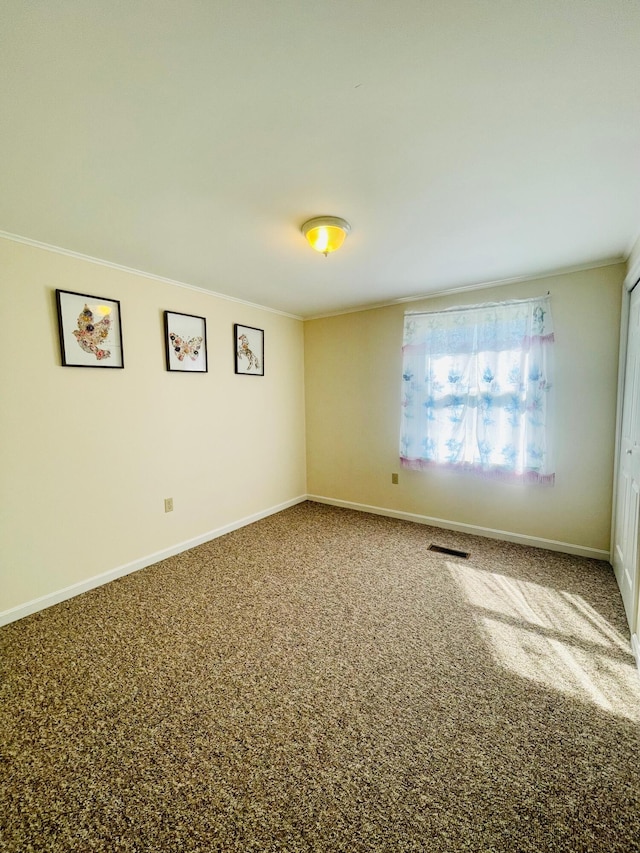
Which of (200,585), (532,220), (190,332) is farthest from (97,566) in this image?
(532,220)

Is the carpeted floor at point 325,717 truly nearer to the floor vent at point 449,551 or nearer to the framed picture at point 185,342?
the floor vent at point 449,551

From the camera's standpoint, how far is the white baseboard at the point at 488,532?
285 centimetres

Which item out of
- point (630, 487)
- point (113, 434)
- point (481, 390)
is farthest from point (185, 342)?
point (630, 487)

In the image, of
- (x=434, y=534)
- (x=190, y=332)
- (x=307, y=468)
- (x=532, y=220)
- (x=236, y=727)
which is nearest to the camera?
(x=236, y=727)

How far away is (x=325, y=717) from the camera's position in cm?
147

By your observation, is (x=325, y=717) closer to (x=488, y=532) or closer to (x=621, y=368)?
(x=488, y=532)

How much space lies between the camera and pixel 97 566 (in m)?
2.52

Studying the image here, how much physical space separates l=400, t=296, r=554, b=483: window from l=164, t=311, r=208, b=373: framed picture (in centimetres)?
199

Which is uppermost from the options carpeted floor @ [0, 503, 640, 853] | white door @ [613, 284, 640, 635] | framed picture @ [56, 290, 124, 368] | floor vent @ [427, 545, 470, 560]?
framed picture @ [56, 290, 124, 368]

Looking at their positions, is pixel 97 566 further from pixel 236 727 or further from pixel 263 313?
pixel 263 313

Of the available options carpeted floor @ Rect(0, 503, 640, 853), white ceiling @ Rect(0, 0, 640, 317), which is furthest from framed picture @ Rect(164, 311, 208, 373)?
carpeted floor @ Rect(0, 503, 640, 853)

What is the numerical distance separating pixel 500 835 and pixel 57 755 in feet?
5.18

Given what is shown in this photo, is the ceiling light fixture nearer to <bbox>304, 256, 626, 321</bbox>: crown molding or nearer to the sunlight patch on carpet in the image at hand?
<bbox>304, 256, 626, 321</bbox>: crown molding

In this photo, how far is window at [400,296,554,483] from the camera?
2.89 m
